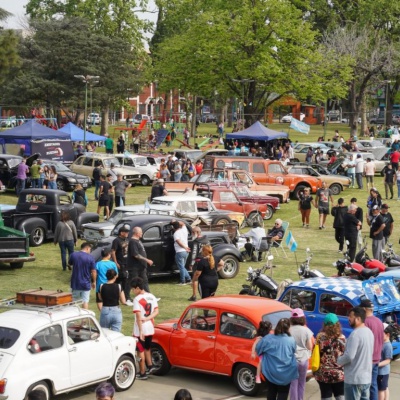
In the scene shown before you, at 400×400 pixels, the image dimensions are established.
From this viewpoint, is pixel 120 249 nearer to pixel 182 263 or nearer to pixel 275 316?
pixel 182 263

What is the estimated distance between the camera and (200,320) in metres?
12.8

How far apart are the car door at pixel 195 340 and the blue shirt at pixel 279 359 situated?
7.70 ft

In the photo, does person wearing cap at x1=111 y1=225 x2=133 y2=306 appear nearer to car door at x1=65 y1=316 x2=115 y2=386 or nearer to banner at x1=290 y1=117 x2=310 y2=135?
car door at x1=65 y1=316 x2=115 y2=386

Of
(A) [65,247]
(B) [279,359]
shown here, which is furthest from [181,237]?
(B) [279,359]

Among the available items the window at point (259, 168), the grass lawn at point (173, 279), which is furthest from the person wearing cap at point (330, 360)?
the window at point (259, 168)

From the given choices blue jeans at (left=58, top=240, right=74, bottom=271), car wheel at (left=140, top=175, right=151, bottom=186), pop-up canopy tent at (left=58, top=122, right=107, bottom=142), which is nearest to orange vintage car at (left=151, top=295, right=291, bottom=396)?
blue jeans at (left=58, top=240, right=74, bottom=271)

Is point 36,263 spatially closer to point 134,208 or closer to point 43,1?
point 134,208

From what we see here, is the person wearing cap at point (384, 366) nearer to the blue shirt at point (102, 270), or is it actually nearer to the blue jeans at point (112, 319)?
the blue jeans at point (112, 319)

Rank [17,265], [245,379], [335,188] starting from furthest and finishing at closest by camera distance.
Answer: [335,188] < [17,265] < [245,379]

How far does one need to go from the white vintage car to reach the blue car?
9.67ft

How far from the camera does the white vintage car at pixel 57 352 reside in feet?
35.1

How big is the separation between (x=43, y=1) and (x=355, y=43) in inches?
1309

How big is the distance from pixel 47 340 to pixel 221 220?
12676mm

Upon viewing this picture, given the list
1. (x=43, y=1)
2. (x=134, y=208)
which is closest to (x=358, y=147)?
(x=134, y=208)
